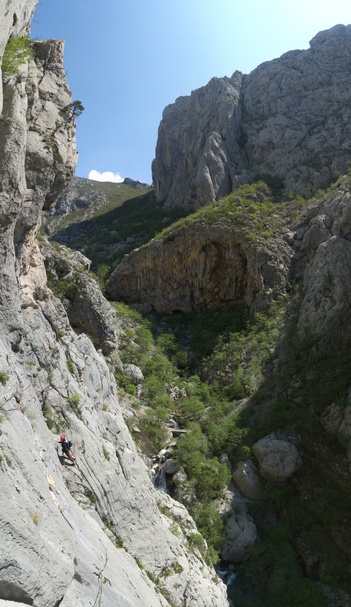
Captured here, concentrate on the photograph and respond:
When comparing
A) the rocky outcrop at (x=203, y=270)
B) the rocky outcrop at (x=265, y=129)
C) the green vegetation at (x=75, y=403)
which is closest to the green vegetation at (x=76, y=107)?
the green vegetation at (x=75, y=403)

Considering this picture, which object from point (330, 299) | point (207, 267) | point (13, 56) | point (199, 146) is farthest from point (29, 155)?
point (199, 146)

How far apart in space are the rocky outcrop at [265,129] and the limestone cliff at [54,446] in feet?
121

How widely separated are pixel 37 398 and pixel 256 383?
651 inches

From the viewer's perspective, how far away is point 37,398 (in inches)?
412

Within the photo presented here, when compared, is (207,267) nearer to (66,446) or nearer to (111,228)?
(66,446)

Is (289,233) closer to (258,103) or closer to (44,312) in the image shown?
(44,312)

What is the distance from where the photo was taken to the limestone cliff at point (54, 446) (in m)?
6.13

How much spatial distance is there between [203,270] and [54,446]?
91.3 feet

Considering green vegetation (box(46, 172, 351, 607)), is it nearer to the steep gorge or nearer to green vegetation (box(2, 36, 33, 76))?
the steep gorge

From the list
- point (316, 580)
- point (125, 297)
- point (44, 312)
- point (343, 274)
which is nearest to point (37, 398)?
point (44, 312)

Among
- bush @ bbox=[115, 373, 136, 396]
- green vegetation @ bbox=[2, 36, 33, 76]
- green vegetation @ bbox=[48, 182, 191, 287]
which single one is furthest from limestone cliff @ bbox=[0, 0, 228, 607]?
green vegetation @ bbox=[48, 182, 191, 287]

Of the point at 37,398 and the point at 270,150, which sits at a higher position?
the point at 270,150

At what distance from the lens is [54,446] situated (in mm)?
10023

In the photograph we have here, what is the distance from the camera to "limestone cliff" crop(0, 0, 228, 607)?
20.1ft
